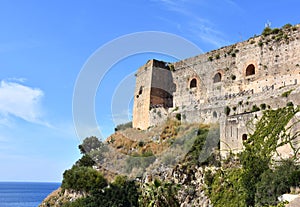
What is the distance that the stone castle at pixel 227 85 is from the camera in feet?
65.0

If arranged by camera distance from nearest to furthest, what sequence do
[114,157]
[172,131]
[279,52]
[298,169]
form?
[298,169]
[279,52]
[172,131]
[114,157]

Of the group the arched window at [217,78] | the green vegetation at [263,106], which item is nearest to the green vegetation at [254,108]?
the green vegetation at [263,106]

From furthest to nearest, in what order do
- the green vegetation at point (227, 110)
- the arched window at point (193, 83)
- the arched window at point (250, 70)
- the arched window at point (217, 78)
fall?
the arched window at point (193, 83) → the arched window at point (217, 78) → the arched window at point (250, 70) → the green vegetation at point (227, 110)

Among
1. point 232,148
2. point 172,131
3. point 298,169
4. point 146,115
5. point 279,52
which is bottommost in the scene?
point 298,169

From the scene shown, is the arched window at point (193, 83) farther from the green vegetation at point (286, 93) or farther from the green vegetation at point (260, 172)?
the green vegetation at point (260, 172)

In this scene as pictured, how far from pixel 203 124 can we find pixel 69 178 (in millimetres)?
11048

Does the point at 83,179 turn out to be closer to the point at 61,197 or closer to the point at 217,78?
the point at 61,197

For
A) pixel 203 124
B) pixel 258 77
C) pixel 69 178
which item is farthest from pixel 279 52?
pixel 69 178

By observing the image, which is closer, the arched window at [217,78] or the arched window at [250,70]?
the arched window at [250,70]

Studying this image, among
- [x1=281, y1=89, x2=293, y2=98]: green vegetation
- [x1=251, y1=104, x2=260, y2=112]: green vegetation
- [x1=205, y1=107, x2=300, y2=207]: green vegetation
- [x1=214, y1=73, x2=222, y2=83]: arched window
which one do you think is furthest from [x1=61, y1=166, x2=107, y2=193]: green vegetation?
[x1=281, y1=89, x2=293, y2=98]: green vegetation

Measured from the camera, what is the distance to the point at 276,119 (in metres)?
17.5

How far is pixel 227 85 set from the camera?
27031 millimetres

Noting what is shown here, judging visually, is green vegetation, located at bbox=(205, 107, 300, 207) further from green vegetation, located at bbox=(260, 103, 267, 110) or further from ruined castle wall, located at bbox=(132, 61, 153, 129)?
ruined castle wall, located at bbox=(132, 61, 153, 129)

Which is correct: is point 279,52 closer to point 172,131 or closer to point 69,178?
point 172,131
